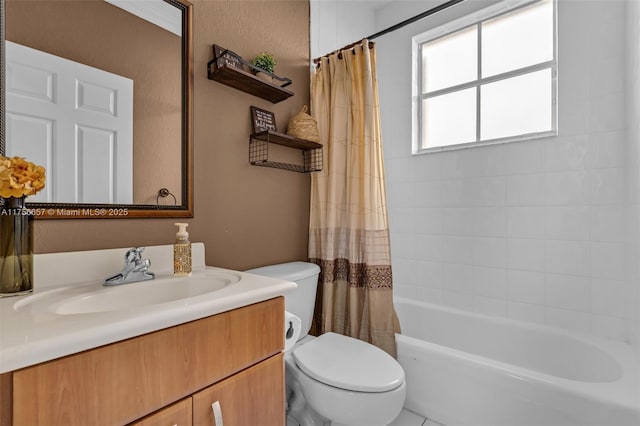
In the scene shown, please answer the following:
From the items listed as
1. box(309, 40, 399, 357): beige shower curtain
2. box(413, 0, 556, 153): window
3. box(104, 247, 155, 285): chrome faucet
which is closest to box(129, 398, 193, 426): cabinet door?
box(104, 247, 155, 285): chrome faucet

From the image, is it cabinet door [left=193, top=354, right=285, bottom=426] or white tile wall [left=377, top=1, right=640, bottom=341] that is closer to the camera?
cabinet door [left=193, top=354, right=285, bottom=426]

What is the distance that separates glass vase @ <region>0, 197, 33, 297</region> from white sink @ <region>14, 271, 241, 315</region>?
0.05 m

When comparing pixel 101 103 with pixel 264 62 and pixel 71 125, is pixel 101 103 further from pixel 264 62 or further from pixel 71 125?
pixel 264 62

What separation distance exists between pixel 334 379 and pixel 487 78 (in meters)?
2.10

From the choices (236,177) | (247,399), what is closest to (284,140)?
(236,177)

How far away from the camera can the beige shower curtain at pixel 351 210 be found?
161cm

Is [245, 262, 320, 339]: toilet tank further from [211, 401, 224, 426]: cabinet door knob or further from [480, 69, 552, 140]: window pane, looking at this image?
[480, 69, 552, 140]: window pane

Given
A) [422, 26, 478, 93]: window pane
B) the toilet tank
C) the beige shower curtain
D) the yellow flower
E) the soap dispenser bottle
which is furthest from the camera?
[422, 26, 478, 93]: window pane

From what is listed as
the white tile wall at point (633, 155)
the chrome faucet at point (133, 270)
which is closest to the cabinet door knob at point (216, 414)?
the chrome faucet at point (133, 270)

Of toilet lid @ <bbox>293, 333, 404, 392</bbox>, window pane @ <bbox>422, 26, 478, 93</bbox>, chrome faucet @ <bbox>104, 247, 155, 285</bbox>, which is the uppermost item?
window pane @ <bbox>422, 26, 478, 93</bbox>

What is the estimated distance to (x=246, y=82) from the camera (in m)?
1.44

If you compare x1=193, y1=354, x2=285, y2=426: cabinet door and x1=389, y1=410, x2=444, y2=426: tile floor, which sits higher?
x1=193, y1=354, x2=285, y2=426: cabinet door

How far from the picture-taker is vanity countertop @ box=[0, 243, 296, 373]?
1.62 ft

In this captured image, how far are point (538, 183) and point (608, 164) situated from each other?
1.03 ft
